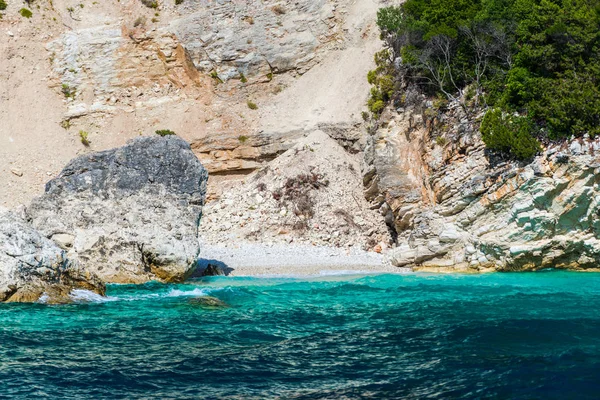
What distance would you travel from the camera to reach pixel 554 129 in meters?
23.5

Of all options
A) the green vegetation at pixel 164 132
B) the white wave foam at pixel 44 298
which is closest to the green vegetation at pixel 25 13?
the green vegetation at pixel 164 132

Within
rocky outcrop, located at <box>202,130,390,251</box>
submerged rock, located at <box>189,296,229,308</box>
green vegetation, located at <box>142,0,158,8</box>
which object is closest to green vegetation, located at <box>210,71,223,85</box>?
green vegetation, located at <box>142,0,158,8</box>

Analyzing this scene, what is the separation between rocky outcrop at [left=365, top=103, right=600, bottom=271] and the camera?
21.7 meters

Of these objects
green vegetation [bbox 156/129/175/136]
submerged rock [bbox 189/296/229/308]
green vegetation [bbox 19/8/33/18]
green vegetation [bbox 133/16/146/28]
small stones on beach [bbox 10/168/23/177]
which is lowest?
submerged rock [bbox 189/296/229/308]

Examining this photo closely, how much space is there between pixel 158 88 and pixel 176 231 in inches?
932

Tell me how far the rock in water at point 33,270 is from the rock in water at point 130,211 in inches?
110

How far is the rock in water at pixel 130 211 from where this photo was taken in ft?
67.3

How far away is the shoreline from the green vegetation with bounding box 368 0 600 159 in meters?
7.37

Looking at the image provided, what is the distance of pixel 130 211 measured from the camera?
70.6 feet

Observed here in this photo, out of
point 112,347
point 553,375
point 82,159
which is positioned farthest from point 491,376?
point 82,159

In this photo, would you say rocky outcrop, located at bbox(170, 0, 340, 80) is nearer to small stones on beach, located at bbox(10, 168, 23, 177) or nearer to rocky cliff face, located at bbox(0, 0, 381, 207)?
rocky cliff face, located at bbox(0, 0, 381, 207)

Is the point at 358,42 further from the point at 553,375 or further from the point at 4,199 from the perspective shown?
the point at 553,375

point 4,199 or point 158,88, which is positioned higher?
point 158,88

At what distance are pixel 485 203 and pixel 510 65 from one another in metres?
7.73
